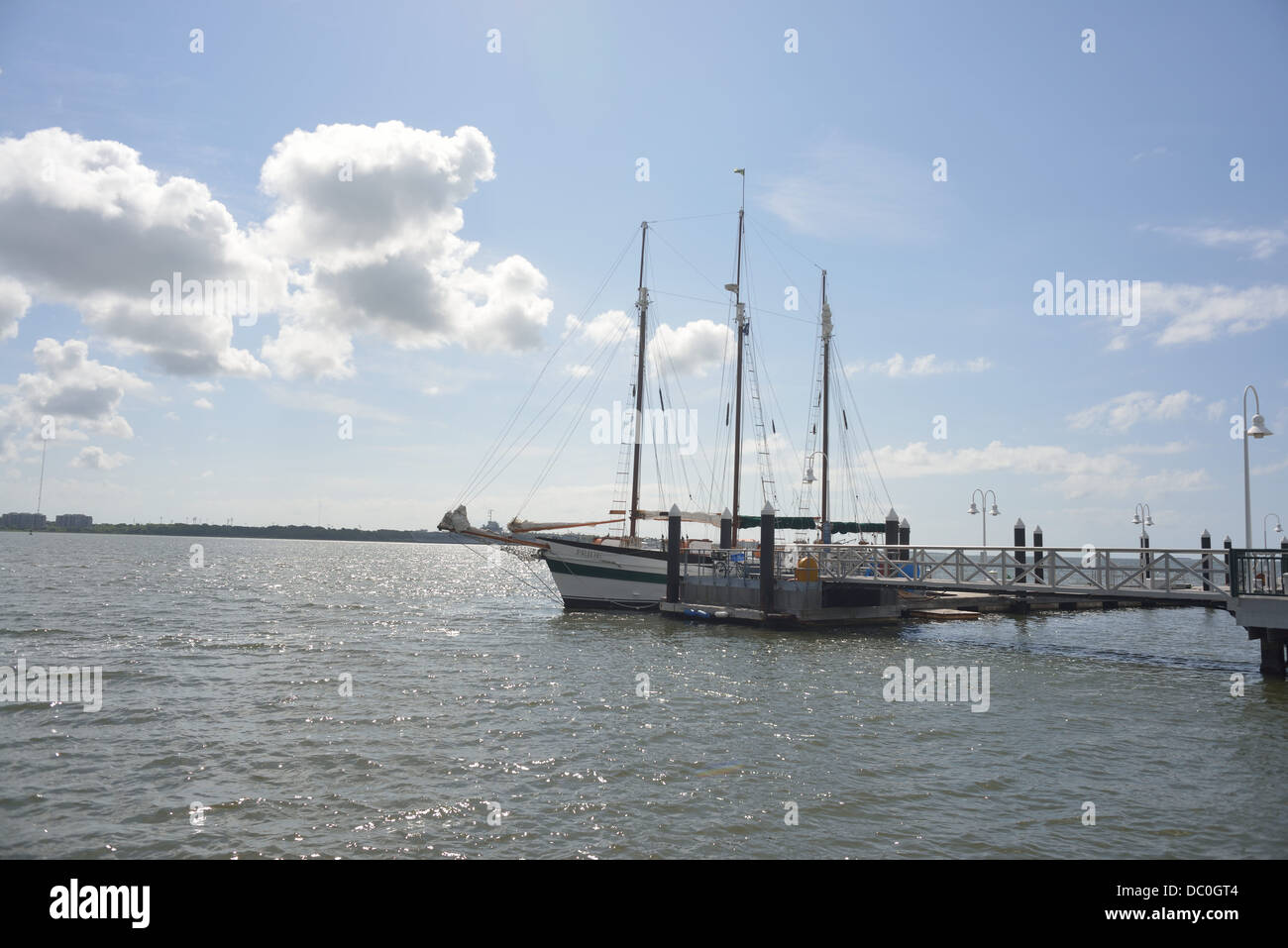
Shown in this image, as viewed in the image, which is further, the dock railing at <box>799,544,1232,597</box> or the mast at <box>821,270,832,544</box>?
the mast at <box>821,270,832,544</box>

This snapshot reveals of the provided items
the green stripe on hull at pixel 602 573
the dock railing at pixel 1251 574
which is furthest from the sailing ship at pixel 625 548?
the dock railing at pixel 1251 574

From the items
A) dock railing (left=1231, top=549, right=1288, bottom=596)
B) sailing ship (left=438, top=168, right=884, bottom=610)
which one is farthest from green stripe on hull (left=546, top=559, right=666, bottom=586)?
dock railing (left=1231, top=549, right=1288, bottom=596)

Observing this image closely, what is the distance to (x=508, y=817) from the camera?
10281 millimetres

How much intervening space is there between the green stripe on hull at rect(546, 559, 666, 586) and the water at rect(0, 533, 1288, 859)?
12.0 meters

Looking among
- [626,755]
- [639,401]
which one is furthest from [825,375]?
[626,755]

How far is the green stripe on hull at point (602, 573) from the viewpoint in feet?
131

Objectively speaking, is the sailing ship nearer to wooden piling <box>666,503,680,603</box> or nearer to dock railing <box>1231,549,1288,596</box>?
wooden piling <box>666,503,680,603</box>

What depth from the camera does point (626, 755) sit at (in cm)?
1328

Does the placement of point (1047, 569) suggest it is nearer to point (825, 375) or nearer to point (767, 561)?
point (767, 561)

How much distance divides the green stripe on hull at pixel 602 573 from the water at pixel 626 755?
39.2 feet

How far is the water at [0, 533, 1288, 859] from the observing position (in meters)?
9.76

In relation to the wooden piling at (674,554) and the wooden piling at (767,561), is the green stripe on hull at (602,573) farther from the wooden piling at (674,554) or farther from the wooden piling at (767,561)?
the wooden piling at (767,561)
